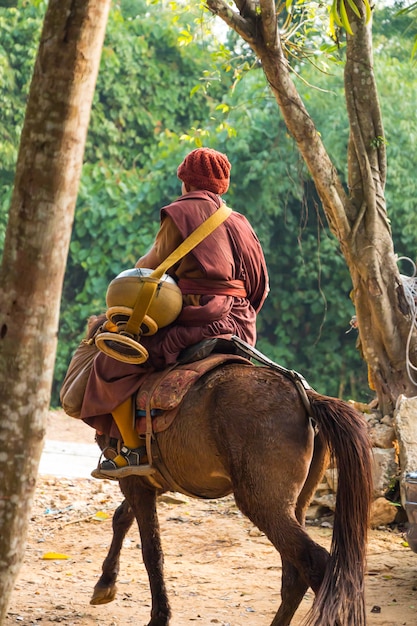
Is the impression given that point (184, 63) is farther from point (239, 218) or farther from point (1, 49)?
point (239, 218)

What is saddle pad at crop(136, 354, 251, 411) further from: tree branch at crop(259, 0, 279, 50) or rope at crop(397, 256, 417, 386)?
tree branch at crop(259, 0, 279, 50)

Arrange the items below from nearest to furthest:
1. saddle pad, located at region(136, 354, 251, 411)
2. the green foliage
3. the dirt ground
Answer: saddle pad, located at region(136, 354, 251, 411)
the dirt ground
the green foliage

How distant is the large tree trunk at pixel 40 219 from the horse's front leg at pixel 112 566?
2822 millimetres

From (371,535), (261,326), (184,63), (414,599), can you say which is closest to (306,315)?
(261,326)

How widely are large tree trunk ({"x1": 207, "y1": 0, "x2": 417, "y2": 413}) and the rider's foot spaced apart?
3.15 metres

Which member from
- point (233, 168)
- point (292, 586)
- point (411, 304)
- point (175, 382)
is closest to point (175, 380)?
point (175, 382)

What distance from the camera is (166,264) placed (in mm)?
4820

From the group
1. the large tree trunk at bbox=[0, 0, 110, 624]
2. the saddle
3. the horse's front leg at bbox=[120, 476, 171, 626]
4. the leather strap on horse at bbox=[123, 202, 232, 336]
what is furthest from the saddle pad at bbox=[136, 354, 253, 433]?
the large tree trunk at bbox=[0, 0, 110, 624]

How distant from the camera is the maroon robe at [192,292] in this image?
492 cm

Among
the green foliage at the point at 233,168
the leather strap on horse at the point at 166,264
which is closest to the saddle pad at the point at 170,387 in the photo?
the leather strap on horse at the point at 166,264

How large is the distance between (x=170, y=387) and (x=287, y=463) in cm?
77

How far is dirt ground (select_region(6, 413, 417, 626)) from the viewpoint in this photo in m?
5.52

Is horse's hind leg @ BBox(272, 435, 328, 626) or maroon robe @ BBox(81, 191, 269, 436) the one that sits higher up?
maroon robe @ BBox(81, 191, 269, 436)

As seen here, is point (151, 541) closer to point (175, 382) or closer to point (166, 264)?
point (175, 382)
